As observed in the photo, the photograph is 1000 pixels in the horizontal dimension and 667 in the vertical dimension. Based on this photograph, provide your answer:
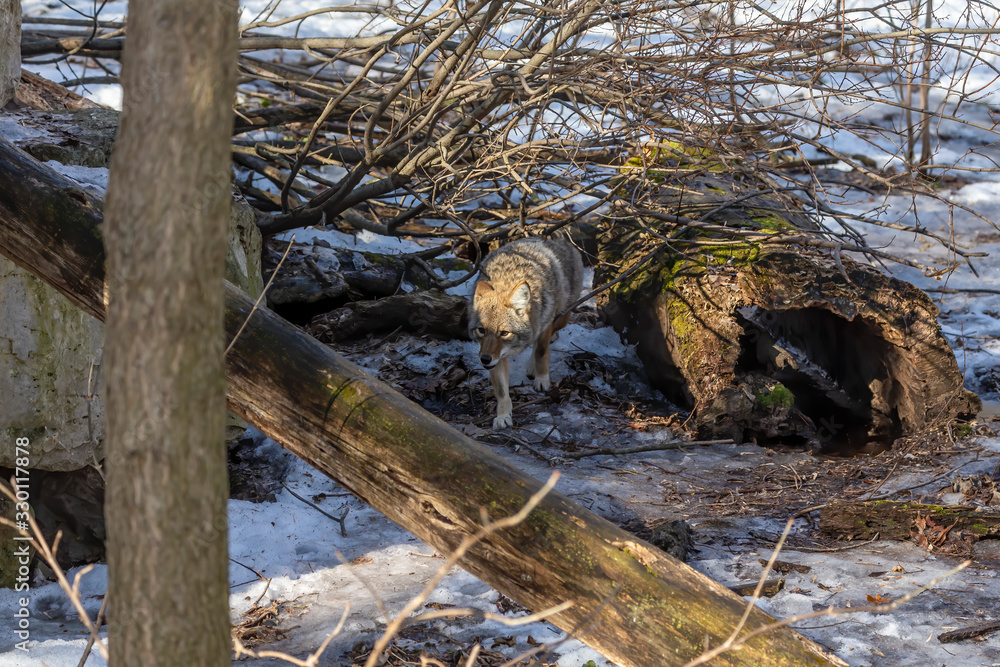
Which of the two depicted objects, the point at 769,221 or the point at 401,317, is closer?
the point at 769,221

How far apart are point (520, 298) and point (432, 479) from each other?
4.03m

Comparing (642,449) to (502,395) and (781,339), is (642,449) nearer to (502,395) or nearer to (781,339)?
(502,395)

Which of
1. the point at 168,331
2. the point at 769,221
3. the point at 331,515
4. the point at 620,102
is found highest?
the point at 620,102

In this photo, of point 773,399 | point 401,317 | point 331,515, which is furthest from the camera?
point 401,317

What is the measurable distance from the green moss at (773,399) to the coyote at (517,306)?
2100 mm

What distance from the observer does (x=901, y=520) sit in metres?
4.58

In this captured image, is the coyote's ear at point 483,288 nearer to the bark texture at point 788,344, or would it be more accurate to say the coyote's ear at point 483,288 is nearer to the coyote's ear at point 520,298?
the coyote's ear at point 520,298

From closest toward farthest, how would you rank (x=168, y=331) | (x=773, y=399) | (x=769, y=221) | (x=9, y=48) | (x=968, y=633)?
(x=168, y=331), (x=968, y=633), (x=9, y=48), (x=773, y=399), (x=769, y=221)

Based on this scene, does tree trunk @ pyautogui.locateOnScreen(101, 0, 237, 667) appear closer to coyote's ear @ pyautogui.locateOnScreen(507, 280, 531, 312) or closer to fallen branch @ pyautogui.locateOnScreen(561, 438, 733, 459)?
fallen branch @ pyautogui.locateOnScreen(561, 438, 733, 459)

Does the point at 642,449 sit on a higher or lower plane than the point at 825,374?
lower

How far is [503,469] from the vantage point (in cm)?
276

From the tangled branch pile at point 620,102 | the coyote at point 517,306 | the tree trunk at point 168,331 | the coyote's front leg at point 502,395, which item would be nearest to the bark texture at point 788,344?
the tangled branch pile at point 620,102

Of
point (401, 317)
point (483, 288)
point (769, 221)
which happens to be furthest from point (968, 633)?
point (401, 317)

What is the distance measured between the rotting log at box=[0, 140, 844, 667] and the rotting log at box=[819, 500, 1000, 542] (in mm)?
2474
